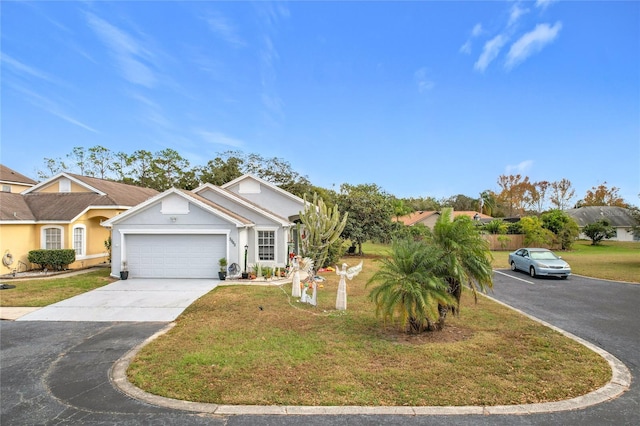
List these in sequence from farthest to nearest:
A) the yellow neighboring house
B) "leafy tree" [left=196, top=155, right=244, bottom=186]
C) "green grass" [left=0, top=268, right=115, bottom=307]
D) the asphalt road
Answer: "leafy tree" [left=196, top=155, right=244, bottom=186] → the yellow neighboring house → "green grass" [left=0, top=268, right=115, bottom=307] → the asphalt road

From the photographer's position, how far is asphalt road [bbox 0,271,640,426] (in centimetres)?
457

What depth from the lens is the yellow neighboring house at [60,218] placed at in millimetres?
17734

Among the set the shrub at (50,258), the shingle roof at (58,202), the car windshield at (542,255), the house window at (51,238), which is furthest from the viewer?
the house window at (51,238)

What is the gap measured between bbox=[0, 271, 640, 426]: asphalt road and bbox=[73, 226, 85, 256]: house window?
440 inches

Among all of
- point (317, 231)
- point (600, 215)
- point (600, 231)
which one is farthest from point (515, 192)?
point (317, 231)

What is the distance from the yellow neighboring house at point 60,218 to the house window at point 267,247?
9.28 meters

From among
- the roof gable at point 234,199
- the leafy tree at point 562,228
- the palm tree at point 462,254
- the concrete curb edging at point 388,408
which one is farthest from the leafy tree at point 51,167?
the leafy tree at point 562,228

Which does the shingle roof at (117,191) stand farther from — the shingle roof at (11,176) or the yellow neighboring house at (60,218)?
the shingle roof at (11,176)

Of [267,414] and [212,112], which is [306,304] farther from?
[212,112]

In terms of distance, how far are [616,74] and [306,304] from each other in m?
20.1

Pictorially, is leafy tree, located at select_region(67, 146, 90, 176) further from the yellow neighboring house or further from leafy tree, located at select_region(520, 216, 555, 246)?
leafy tree, located at select_region(520, 216, 555, 246)

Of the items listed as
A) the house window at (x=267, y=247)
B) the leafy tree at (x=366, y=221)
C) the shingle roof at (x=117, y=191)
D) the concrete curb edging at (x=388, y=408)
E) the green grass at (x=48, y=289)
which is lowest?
the concrete curb edging at (x=388, y=408)

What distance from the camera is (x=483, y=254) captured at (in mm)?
7738

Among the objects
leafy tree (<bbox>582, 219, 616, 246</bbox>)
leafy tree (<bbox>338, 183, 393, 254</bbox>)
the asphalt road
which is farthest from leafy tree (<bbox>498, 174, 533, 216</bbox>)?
the asphalt road
